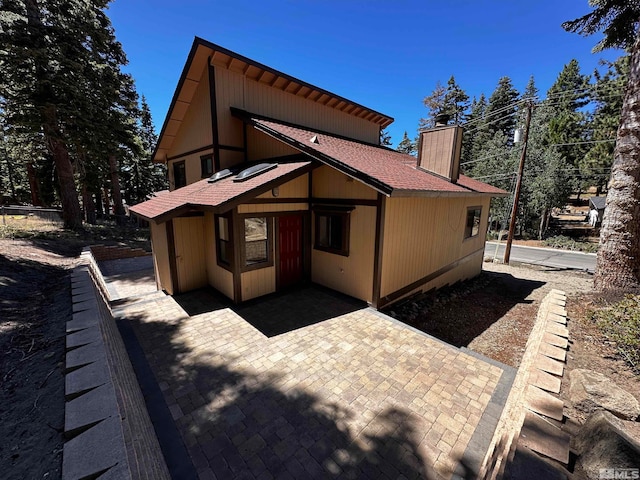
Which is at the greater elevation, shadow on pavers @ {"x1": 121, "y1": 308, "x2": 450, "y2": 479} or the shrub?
the shrub

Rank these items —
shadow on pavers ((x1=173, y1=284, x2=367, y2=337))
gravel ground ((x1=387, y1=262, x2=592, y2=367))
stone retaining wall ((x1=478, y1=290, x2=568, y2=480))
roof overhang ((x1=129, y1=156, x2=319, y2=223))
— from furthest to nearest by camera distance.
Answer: gravel ground ((x1=387, y1=262, x2=592, y2=367)), shadow on pavers ((x1=173, y1=284, x2=367, y2=337)), roof overhang ((x1=129, y1=156, x2=319, y2=223)), stone retaining wall ((x1=478, y1=290, x2=568, y2=480))

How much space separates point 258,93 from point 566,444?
11.0 meters

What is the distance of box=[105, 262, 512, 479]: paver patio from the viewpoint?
9.57ft

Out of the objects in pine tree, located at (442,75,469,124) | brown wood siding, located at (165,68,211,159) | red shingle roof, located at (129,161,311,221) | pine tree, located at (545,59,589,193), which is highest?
pine tree, located at (442,75,469,124)

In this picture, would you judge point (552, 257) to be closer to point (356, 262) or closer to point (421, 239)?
point (421, 239)

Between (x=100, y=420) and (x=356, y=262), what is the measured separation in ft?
18.5

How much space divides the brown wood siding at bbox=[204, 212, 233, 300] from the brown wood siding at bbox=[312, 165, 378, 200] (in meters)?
3.21

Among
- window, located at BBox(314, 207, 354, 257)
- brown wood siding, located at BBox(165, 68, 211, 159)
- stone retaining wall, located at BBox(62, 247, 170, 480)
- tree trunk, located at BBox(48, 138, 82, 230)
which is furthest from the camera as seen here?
tree trunk, located at BBox(48, 138, 82, 230)

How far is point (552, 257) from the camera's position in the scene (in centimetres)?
1736

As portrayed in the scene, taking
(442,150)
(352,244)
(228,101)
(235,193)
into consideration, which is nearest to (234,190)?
(235,193)

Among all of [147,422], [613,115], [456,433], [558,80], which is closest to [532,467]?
[456,433]

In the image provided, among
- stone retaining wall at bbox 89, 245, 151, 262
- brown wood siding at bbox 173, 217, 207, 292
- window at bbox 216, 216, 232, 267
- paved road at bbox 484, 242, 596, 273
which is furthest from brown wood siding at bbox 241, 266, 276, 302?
paved road at bbox 484, 242, 596, 273

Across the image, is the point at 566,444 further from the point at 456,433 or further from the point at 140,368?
the point at 140,368

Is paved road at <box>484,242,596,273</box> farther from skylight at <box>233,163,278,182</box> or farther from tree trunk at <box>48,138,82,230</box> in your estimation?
tree trunk at <box>48,138,82,230</box>
